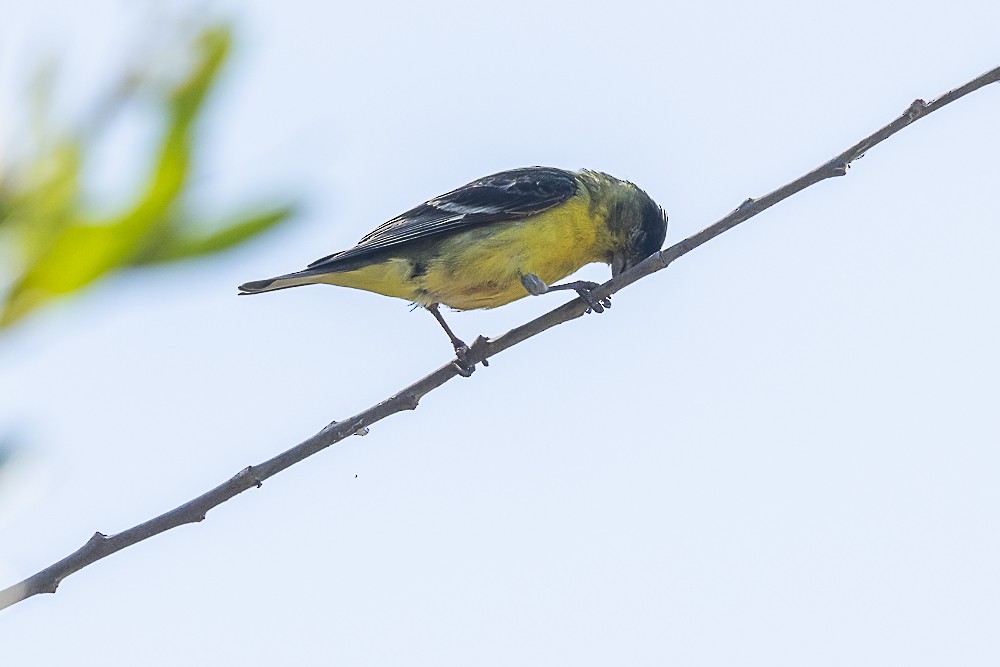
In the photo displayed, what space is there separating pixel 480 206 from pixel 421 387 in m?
3.19

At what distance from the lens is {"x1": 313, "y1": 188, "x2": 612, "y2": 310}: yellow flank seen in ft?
23.5

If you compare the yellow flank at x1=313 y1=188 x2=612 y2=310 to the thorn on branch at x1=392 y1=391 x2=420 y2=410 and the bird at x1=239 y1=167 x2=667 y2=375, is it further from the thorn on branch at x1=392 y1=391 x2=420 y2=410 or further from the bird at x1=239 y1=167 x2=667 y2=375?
the thorn on branch at x1=392 y1=391 x2=420 y2=410

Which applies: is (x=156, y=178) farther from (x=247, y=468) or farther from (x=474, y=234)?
(x=474, y=234)

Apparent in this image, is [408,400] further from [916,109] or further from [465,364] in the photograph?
[916,109]

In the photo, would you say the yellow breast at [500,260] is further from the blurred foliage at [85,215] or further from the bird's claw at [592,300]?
the blurred foliage at [85,215]

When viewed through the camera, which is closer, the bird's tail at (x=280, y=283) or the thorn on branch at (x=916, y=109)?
the thorn on branch at (x=916, y=109)

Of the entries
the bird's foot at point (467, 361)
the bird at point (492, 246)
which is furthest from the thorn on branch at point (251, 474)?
the bird at point (492, 246)

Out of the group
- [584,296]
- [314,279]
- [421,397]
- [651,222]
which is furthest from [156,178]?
[651,222]

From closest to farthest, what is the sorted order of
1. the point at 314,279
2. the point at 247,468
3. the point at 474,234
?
the point at 247,468 < the point at 314,279 < the point at 474,234

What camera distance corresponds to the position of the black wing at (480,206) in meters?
7.32

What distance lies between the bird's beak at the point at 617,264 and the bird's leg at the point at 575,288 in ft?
2.80

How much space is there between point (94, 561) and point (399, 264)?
4240mm

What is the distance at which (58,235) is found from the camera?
1073 millimetres

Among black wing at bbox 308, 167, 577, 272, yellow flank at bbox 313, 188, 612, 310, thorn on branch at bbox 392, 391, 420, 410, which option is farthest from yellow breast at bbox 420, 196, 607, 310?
thorn on branch at bbox 392, 391, 420, 410
